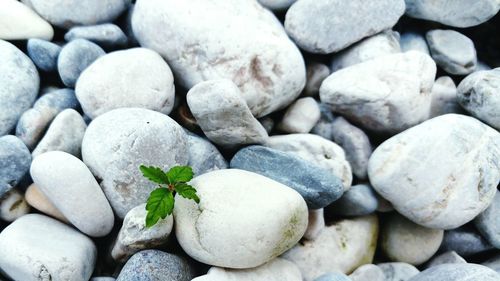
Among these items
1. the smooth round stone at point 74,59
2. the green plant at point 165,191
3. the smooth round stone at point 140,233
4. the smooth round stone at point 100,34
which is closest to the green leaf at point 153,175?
the green plant at point 165,191

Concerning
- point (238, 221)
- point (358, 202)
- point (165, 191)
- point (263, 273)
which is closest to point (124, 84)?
point (165, 191)

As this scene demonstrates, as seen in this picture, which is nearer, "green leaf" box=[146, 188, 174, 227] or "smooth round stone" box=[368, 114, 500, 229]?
"green leaf" box=[146, 188, 174, 227]

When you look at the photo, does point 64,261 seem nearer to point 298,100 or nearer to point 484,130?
point 298,100

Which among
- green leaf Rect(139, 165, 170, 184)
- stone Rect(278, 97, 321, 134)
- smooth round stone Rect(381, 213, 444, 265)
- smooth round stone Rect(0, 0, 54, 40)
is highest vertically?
smooth round stone Rect(0, 0, 54, 40)

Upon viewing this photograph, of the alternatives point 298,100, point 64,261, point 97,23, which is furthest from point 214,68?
point 64,261

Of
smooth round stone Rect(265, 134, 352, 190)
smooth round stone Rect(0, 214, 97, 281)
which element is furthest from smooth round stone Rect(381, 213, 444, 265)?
smooth round stone Rect(0, 214, 97, 281)

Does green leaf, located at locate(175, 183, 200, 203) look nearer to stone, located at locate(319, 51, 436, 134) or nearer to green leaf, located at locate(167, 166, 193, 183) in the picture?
green leaf, located at locate(167, 166, 193, 183)

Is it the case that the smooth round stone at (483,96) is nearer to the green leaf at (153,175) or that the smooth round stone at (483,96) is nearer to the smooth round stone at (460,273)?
the smooth round stone at (460,273)

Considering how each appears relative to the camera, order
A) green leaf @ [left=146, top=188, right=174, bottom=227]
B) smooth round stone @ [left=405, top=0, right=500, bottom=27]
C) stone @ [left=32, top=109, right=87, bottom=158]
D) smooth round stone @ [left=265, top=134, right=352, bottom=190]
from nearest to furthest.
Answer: green leaf @ [left=146, top=188, right=174, bottom=227] → stone @ [left=32, top=109, right=87, bottom=158] → smooth round stone @ [left=265, top=134, right=352, bottom=190] → smooth round stone @ [left=405, top=0, right=500, bottom=27]
